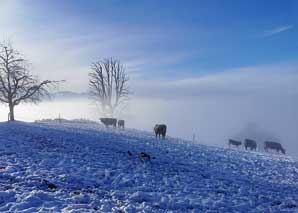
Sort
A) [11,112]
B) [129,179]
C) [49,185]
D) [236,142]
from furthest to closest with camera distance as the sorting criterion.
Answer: [236,142] < [11,112] < [129,179] < [49,185]

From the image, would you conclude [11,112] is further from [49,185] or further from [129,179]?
[49,185]

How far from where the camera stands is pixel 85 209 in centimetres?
1266

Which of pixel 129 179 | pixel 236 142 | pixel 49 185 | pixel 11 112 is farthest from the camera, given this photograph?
pixel 236 142

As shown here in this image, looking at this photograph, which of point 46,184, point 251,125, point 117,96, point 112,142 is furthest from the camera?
point 251,125

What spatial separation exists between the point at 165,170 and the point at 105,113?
5464 cm

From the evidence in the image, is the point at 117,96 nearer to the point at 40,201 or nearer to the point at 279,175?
the point at 279,175

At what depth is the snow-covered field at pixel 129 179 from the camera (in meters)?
13.8

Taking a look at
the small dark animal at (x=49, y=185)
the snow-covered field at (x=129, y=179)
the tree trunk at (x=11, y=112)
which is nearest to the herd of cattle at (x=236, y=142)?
the snow-covered field at (x=129, y=179)

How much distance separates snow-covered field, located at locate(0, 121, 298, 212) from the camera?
13828 millimetres

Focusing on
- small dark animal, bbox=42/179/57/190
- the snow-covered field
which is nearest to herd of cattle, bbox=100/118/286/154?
the snow-covered field

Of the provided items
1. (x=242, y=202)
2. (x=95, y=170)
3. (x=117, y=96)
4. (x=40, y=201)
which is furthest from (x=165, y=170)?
(x=117, y=96)

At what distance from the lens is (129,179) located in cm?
1762

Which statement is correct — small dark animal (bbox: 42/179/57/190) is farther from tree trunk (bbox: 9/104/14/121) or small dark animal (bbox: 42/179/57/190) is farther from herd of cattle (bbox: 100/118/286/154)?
tree trunk (bbox: 9/104/14/121)

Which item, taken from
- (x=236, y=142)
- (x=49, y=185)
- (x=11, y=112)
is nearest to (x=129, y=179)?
(x=49, y=185)
